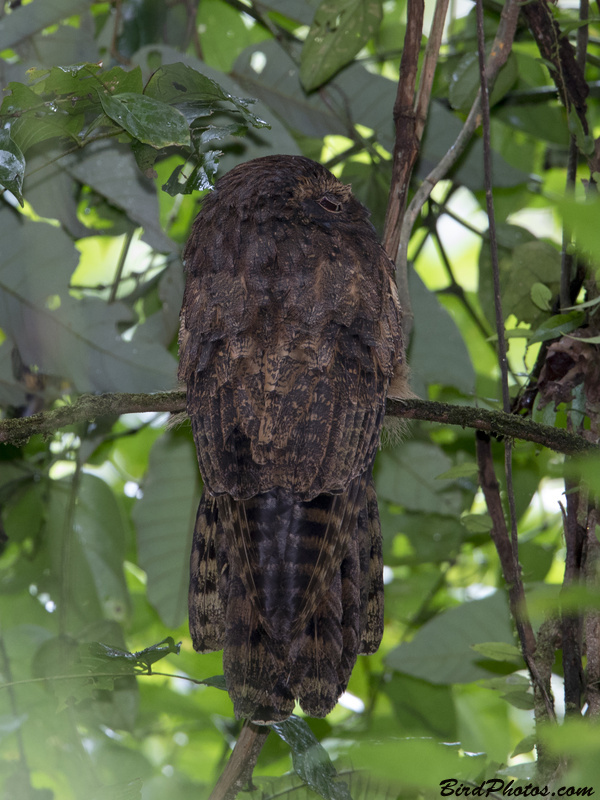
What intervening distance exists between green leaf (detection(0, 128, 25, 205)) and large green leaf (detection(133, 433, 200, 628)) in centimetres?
103

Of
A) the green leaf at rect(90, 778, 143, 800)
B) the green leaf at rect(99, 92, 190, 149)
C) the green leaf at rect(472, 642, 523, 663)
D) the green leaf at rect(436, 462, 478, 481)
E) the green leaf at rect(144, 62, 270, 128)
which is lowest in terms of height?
the green leaf at rect(90, 778, 143, 800)

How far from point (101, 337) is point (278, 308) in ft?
2.20

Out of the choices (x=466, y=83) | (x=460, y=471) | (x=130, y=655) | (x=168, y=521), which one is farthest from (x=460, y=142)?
(x=130, y=655)

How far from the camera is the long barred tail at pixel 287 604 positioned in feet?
4.48

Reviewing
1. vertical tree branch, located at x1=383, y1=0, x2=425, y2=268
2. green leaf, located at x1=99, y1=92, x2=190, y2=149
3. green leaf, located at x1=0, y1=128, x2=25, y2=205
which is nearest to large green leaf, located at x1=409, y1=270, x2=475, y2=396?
vertical tree branch, located at x1=383, y1=0, x2=425, y2=268

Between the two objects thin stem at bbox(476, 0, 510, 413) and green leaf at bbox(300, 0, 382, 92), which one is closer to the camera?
thin stem at bbox(476, 0, 510, 413)

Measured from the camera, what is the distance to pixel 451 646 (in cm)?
192

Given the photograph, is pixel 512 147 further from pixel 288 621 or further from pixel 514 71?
pixel 288 621

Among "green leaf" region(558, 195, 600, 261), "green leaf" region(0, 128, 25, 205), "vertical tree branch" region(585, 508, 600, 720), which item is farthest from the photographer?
"vertical tree branch" region(585, 508, 600, 720)

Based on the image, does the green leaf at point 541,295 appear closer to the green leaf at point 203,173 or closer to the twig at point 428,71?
Result: the twig at point 428,71

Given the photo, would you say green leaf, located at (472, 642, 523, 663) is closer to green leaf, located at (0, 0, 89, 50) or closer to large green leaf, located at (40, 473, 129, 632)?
large green leaf, located at (40, 473, 129, 632)

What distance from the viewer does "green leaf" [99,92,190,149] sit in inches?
53.4

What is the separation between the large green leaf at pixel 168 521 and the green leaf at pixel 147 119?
1.09 metres

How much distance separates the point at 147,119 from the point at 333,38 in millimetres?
1028
